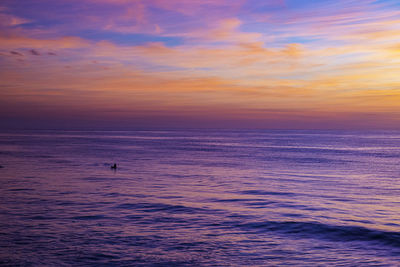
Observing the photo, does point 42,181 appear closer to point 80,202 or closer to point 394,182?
point 80,202

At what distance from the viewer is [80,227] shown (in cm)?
1862

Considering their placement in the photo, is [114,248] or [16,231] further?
[16,231]

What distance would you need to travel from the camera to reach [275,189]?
106 feet

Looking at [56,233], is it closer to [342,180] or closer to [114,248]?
[114,248]

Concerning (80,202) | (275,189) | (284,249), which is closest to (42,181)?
(80,202)

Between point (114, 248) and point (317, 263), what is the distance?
8399 millimetres

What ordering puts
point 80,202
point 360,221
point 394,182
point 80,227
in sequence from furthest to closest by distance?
point 394,182, point 80,202, point 360,221, point 80,227

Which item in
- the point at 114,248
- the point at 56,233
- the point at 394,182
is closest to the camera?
the point at 114,248

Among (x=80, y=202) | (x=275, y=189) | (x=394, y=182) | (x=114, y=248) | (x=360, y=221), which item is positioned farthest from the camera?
(x=394, y=182)

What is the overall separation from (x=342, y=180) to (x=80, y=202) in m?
27.0

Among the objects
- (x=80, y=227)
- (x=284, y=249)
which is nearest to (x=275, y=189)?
(x=284, y=249)

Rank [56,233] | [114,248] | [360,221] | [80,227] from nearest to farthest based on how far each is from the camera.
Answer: [114,248]
[56,233]
[80,227]
[360,221]

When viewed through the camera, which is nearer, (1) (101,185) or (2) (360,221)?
(2) (360,221)

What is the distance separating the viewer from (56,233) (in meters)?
17.4
